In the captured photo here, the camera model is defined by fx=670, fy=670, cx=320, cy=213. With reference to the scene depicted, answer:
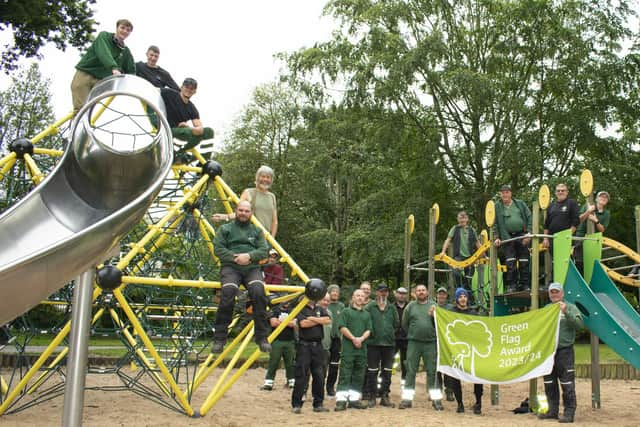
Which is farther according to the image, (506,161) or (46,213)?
(506,161)

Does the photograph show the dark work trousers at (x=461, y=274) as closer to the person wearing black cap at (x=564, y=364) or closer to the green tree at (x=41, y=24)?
the person wearing black cap at (x=564, y=364)

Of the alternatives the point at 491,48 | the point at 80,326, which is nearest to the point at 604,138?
the point at 491,48

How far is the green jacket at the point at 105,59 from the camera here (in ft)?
22.4

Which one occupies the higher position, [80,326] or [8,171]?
[8,171]

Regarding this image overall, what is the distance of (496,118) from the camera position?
20609 mm

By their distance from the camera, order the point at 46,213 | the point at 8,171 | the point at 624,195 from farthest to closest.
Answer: the point at 624,195 < the point at 8,171 < the point at 46,213

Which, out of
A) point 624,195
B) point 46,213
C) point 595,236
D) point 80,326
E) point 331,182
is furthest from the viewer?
point 331,182

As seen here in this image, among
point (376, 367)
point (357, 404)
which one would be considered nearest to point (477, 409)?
point (376, 367)

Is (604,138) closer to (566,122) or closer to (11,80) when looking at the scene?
(566,122)

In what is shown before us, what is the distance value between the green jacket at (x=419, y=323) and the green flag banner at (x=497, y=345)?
0.43 feet

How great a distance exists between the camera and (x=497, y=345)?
891 cm

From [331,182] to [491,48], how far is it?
1125 centimetres

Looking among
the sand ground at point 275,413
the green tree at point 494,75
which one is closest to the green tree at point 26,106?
A: the green tree at point 494,75

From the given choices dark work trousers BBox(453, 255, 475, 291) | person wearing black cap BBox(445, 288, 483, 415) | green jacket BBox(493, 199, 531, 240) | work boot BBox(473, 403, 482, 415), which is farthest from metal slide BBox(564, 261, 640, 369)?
dark work trousers BBox(453, 255, 475, 291)
